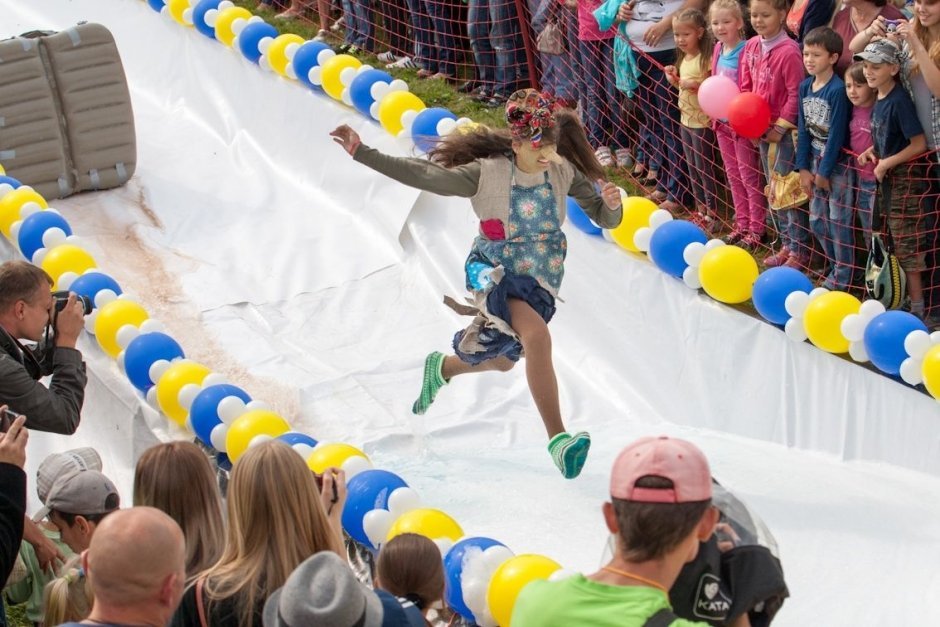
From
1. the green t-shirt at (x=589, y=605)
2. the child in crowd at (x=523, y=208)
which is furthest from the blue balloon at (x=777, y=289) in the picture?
the green t-shirt at (x=589, y=605)

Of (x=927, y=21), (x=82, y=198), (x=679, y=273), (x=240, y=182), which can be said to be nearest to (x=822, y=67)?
(x=927, y=21)

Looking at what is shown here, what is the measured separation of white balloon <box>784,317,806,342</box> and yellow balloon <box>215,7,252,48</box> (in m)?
4.91

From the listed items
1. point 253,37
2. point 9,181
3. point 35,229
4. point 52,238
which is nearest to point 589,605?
point 52,238

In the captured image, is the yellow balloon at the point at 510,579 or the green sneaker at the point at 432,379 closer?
the yellow balloon at the point at 510,579

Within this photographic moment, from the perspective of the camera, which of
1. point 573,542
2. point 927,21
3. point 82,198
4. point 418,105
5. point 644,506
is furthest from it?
point 82,198

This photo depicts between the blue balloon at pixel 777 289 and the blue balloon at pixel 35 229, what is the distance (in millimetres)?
3496

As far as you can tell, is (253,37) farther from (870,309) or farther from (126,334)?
(870,309)

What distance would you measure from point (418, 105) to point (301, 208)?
39.2 inches

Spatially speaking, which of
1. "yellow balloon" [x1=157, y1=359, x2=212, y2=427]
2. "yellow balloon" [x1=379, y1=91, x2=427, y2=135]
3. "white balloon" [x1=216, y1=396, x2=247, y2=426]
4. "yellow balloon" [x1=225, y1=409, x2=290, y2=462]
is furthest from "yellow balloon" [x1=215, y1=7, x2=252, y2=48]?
"yellow balloon" [x1=225, y1=409, x2=290, y2=462]

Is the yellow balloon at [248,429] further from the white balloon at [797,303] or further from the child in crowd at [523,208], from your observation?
the white balloon at [797,303]

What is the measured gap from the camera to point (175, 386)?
555cm

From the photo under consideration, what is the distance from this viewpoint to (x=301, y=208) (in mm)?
8055

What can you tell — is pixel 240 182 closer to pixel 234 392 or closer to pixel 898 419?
pixel 234 392

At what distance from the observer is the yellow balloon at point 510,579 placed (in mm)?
3934
